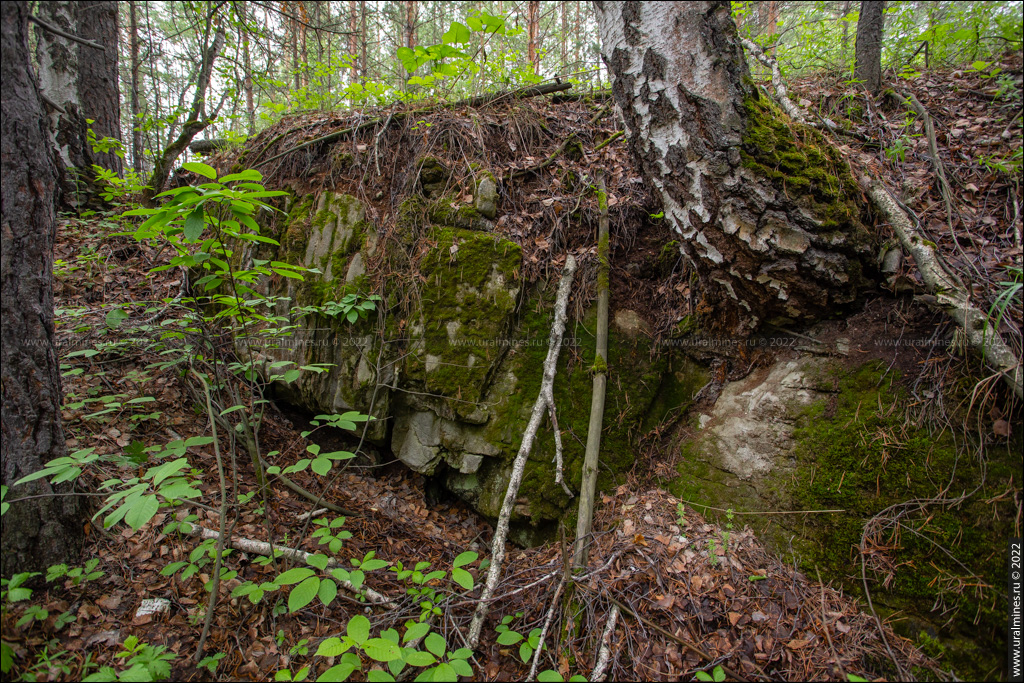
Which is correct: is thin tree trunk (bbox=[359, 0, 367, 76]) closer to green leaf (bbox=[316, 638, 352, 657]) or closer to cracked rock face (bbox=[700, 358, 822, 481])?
cracked rock face (bbox=[700, 358, 822, 481])

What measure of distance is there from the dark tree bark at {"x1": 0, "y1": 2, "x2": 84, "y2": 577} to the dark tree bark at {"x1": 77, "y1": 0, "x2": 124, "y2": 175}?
416cm

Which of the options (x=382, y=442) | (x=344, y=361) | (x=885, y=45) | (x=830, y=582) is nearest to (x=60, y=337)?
(x=344, y=361)

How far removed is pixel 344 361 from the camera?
3760 mm

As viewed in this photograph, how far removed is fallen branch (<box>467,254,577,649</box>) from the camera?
2.45 meters

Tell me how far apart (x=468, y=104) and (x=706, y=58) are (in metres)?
2.68

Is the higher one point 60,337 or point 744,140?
point 744,140

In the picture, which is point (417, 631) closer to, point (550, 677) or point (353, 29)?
point (550, 677)

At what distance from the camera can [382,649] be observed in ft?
5.54

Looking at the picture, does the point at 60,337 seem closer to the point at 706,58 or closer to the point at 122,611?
the point at 122,611

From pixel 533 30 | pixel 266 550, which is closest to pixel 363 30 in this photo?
pixel 533 30

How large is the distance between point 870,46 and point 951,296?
362 centimetres

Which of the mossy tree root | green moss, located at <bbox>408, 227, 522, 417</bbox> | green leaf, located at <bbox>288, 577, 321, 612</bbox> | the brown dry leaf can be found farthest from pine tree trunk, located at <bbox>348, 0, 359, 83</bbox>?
the brown dry leaf

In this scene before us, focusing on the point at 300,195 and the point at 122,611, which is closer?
the point at 122,611

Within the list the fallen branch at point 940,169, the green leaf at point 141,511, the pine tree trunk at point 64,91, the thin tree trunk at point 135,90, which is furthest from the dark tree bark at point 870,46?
the thin tree trunk at point 135,90
